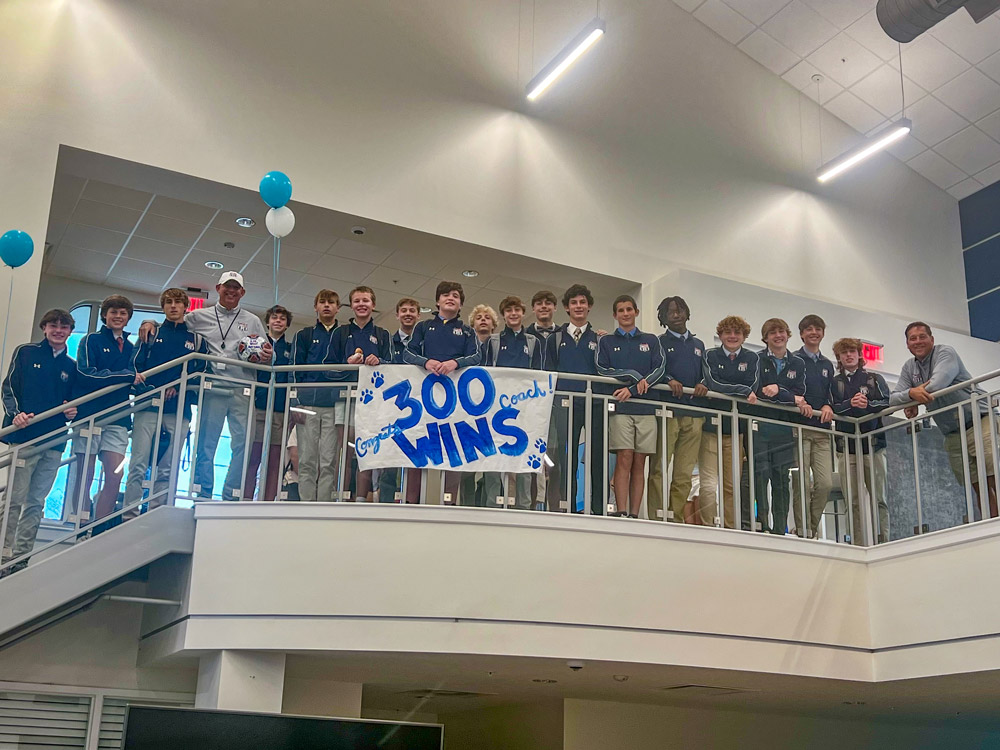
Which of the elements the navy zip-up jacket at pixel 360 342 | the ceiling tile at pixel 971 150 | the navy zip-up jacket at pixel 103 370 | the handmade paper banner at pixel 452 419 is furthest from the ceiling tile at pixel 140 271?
the ceiling tile at pixel 971 150

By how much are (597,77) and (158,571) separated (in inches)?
271

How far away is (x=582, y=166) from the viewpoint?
11.0 m

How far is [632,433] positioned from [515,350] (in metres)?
0.99

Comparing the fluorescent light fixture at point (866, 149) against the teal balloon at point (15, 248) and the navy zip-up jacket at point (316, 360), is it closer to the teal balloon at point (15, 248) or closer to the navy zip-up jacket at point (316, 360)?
the navy zip-up jacket at point (316, 360)

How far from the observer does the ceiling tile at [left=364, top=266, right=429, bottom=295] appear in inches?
440

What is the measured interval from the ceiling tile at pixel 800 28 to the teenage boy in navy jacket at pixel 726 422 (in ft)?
16.9

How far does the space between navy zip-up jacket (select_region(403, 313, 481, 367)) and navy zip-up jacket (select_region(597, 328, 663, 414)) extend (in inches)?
35.9

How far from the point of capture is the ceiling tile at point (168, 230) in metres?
10.2

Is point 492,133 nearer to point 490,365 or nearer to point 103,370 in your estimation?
point 490,365

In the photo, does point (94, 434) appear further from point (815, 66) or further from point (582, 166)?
point (815, 66)

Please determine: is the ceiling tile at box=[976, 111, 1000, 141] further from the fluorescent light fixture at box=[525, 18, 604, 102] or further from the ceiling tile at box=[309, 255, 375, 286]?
the ceiling tile at box=[309, 255, 375, 286]

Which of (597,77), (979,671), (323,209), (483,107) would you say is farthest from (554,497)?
(597,77)

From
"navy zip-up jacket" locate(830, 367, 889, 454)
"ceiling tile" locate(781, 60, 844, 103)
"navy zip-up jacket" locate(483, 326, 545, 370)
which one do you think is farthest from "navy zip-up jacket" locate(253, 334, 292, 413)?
"ceiling tile" locate(781, 60, 844, 103)

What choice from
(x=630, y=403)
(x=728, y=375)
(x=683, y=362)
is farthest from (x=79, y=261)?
(x=728, y=375)
